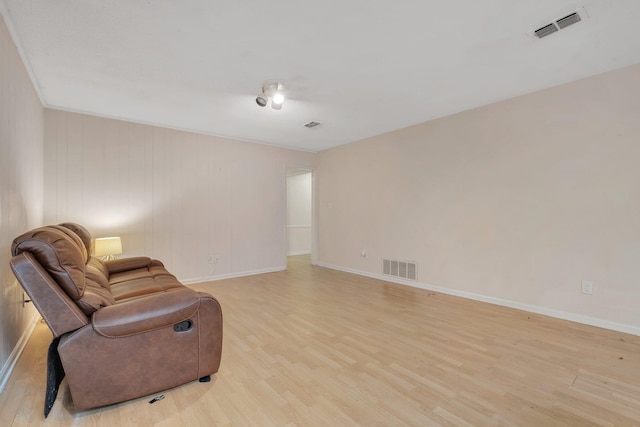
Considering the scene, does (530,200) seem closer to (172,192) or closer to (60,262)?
(60,262)

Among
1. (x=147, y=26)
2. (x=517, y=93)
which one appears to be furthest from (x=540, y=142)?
(x=147, y=26)

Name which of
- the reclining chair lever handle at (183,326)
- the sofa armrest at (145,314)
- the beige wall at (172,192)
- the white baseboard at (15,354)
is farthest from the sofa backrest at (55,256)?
the beige wall at (172,192)

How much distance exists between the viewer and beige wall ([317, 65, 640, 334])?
8.67 feet

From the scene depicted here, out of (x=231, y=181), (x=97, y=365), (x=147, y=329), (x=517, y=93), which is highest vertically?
(x=517, y=93)

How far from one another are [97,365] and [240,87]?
260 cm

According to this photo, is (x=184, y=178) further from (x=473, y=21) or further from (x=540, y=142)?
(x=540, y=142)

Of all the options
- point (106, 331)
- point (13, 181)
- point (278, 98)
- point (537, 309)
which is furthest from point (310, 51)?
point (537, 309)

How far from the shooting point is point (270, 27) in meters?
2.03

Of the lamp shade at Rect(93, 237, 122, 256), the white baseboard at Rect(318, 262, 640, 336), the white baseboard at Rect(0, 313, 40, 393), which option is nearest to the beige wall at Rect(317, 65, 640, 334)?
the white baseboard at Rect(318, 262, 640, 336)

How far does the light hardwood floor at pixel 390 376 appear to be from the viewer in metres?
1.55

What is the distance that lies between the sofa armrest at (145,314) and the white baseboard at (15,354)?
3.09 feet

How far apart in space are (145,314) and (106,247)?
96.5 inches

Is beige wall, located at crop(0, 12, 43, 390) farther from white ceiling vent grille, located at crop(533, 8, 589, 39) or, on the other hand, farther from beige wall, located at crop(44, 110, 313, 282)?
white ceiling vent grille, located at crop(533, 8, 589, 39)

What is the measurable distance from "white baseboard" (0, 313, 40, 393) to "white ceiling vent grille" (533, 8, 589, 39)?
436 centimetres
